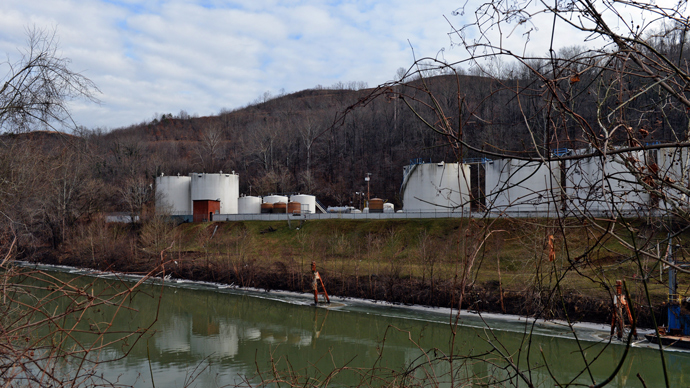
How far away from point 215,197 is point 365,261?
2583 cm

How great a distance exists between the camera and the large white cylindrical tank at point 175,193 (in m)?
54.1

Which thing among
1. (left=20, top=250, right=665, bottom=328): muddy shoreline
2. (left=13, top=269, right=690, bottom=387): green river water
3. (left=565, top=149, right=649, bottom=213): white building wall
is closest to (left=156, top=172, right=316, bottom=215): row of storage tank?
(left=20, top=250, right=665, bottom=328): muddy shoreline

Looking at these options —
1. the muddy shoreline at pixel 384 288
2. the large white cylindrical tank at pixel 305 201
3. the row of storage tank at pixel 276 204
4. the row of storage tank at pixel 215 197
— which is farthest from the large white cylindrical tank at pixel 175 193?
the muddy shoreline at pixel 384 288

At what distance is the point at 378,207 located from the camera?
5022 cm

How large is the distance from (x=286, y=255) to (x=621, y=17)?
36.1 metres

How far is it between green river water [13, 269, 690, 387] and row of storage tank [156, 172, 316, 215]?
26045 mm

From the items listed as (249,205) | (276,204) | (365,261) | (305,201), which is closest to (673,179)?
(365,261)

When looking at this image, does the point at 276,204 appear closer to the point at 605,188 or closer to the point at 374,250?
the point at 374,250

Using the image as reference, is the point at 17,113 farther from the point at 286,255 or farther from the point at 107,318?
the point at 286,255

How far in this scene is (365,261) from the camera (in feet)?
106

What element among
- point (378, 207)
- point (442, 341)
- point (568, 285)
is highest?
point (378, 207)

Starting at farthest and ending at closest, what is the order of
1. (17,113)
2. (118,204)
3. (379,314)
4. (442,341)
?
1. (118,204)
2. (379,314)
3. (442,341)
4. (17,113)

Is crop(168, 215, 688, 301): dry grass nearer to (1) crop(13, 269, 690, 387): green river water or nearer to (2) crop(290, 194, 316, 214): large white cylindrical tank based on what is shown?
(1) crop(13, 269, 690, 387): green river water

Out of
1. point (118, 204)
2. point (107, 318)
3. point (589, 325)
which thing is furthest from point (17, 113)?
point (118, 204)
